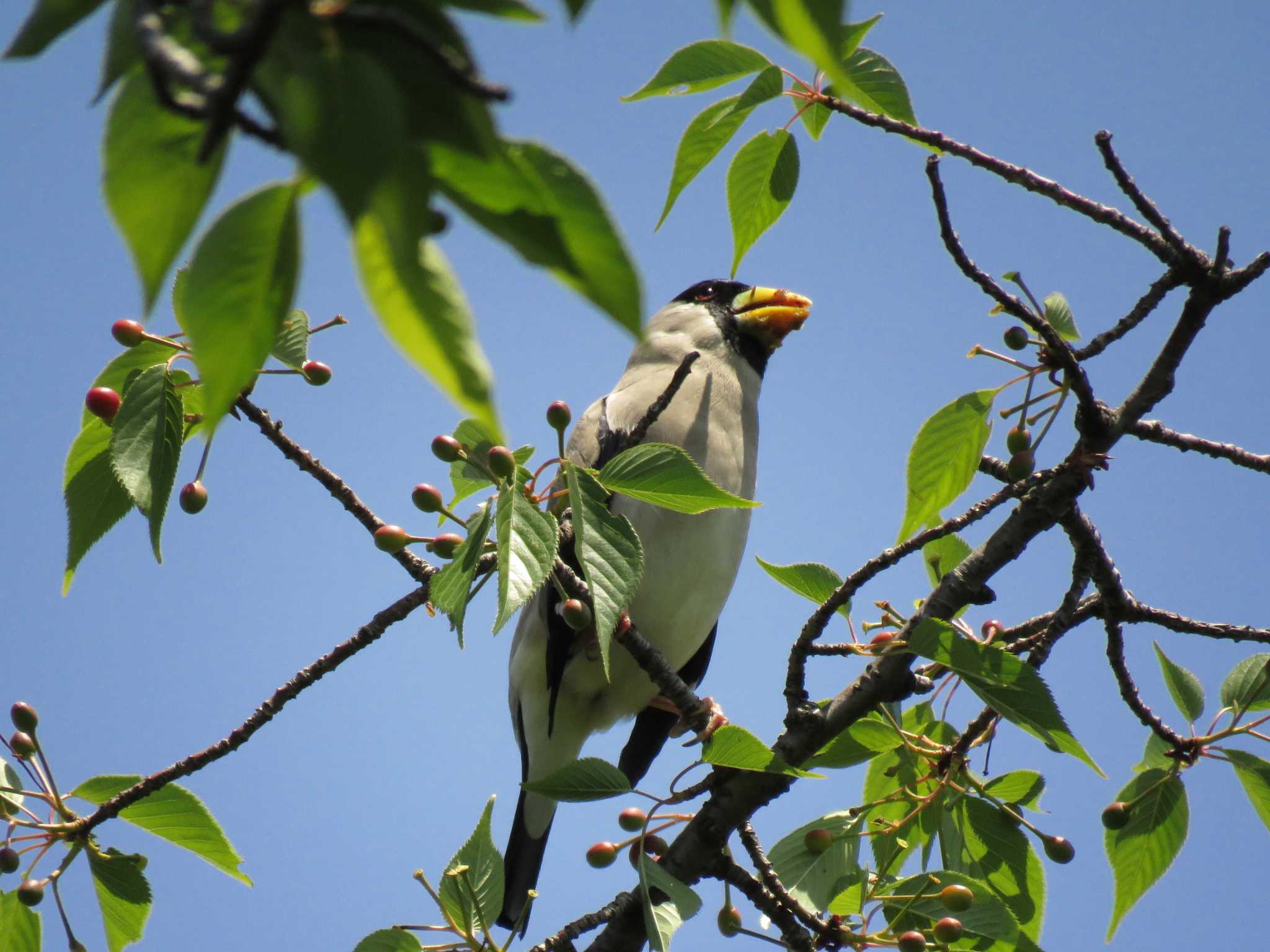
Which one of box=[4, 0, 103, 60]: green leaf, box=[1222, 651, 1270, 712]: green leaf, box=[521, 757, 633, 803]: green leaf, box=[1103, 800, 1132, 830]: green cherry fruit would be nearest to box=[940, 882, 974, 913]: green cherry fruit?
Answer: box=[1103, 800, 1132, 830]: green cherry fruit

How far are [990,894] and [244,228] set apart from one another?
239cm

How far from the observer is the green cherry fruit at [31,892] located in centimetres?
267

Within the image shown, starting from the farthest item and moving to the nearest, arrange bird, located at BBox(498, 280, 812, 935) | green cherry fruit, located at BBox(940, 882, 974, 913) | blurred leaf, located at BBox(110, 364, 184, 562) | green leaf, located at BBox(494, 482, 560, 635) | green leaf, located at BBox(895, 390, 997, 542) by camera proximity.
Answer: bird, located at BBox(498, 280, 812, 935), green leaf, located at BBox(895, 390, 997, 542), green cherry fruit, located at BBox(940, 882, 974, 913), blurred leaf, located at BBox(110, 364, 184, 562), green leaf, located at BBox(494, 482, 560, 635)

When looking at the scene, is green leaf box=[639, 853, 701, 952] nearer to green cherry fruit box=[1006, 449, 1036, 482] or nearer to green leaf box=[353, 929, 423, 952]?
green leaf box=[353, 929, 423, 952]

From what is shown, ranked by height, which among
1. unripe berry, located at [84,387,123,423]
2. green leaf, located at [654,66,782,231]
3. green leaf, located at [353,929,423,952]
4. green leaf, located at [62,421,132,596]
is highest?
green leaf, located at [654,66,782,231]

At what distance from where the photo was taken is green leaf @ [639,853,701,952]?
2441mm

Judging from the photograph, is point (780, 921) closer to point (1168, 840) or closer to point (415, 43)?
point (1168, 840)

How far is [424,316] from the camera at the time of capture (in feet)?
2.72

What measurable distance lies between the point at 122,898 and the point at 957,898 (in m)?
1.98

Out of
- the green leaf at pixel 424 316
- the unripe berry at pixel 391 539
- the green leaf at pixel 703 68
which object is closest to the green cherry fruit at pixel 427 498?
the unripe berry at pixel 391 539

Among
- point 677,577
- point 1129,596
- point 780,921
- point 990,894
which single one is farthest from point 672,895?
point 677,577

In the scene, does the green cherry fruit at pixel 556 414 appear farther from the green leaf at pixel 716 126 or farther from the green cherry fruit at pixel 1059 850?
the green cherry fruit at pixel 1059 850

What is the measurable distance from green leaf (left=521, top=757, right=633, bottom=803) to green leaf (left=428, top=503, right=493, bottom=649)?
1.32ft

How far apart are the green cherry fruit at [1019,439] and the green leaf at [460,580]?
4.51ft
